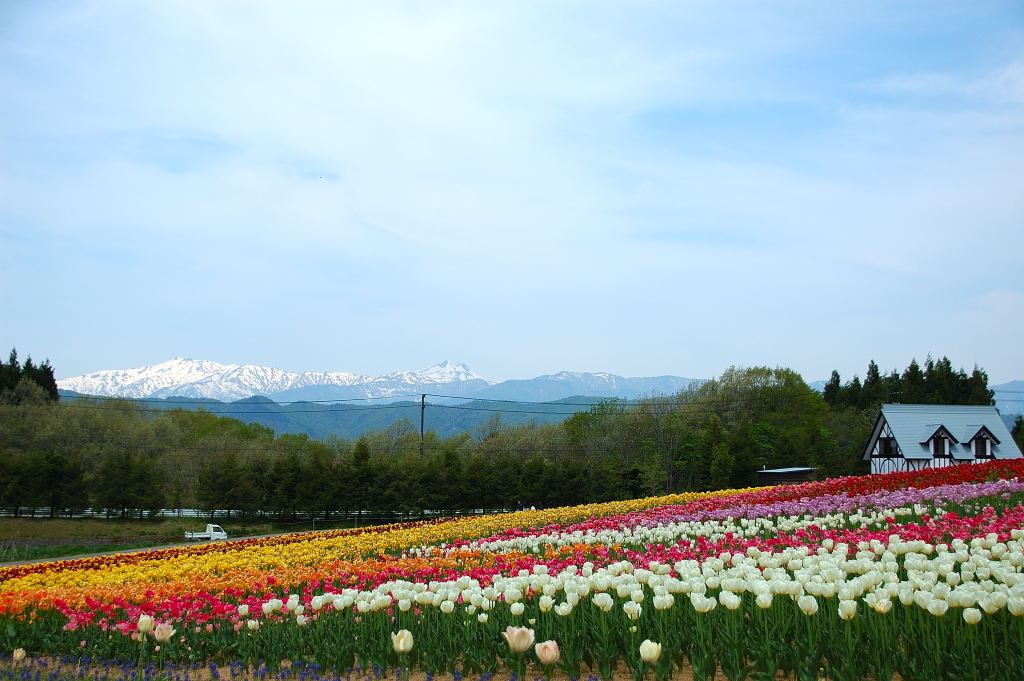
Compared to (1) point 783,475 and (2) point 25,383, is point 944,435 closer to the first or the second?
(1) point 783,475

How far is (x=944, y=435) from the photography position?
43.7 m

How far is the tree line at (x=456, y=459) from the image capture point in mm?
43906

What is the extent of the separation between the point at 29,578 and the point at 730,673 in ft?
46.9

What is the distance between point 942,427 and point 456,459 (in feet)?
87.9

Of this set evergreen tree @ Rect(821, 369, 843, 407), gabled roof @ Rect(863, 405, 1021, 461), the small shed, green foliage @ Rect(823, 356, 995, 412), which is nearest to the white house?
gabled roof @ Rect(863, 405, 1021, 461)

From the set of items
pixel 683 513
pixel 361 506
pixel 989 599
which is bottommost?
pixel 361 506

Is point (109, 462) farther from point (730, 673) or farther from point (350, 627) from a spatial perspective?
point (730, 673)

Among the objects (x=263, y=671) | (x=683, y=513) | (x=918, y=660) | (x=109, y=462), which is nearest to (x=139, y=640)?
(x=263, y=671)

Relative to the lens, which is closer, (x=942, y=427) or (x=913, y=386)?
(x=942, y=427)

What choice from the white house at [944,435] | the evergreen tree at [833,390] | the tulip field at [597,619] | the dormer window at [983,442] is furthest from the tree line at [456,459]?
the tulip field at [597,619]

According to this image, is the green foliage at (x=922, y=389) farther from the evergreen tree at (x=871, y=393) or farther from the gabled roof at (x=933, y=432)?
the gabled roof at (x=933, y=432)

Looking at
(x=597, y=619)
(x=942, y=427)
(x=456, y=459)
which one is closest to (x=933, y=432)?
(x=942, y=427)

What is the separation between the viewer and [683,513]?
1800cm

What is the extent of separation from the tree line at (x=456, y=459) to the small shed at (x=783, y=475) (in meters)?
1.01
